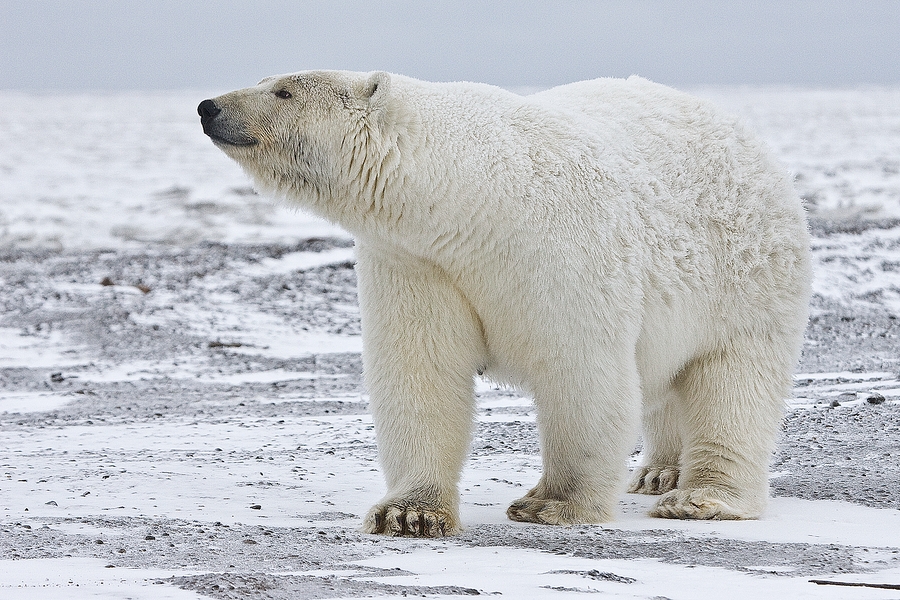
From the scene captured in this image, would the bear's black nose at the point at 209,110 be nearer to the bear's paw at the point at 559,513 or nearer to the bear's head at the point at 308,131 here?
the bear's head at the point at 308,131

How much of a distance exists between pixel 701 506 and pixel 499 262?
4.57 ft

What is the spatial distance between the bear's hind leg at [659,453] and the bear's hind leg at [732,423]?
452 mm

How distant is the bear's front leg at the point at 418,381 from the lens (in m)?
4.46

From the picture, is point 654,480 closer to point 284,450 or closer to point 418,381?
point 418,381

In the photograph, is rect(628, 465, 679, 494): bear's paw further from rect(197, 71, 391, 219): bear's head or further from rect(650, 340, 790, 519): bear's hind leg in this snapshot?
rect(197, 71, 391, 219): bear's head

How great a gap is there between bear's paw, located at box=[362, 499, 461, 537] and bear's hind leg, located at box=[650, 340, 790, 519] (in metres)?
0.99

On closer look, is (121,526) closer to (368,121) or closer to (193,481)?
(193,481)

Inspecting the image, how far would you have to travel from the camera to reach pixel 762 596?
10.5 feet

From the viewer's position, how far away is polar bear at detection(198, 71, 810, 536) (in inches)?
170

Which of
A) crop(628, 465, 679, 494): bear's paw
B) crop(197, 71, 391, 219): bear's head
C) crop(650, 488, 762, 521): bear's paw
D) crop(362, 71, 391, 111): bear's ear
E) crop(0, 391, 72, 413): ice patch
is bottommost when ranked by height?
crop(0, 391, 72, 413): ice patch

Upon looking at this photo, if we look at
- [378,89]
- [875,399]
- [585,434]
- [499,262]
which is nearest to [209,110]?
[378,89]

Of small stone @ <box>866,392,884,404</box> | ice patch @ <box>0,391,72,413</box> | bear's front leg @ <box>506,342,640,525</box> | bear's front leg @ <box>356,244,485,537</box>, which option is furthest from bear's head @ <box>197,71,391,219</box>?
small stone @ <box>866,392,884,404</box>

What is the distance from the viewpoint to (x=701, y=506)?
4.80m

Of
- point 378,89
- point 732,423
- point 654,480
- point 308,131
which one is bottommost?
point 654,480
